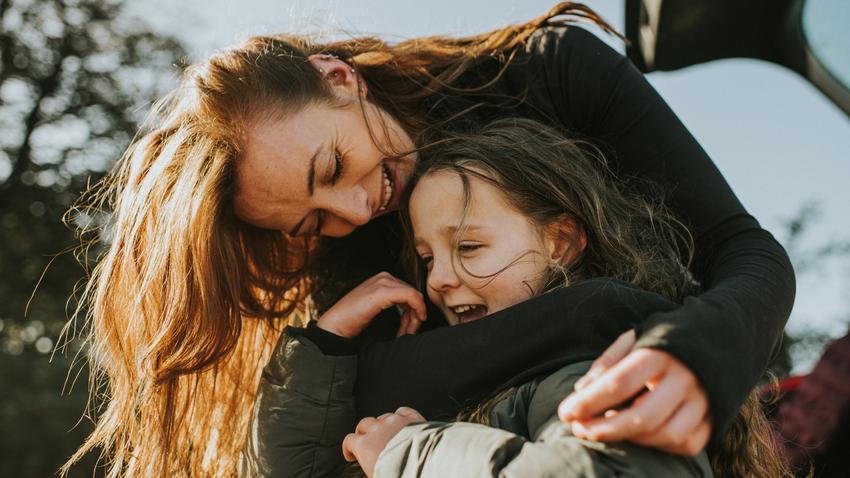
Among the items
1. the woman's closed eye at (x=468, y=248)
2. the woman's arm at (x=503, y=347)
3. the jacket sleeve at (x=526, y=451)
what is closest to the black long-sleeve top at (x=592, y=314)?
the woman's arm at (x=503, y=347)

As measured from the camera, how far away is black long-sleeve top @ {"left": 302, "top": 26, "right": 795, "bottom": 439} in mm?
1304

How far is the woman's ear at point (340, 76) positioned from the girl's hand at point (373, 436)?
3.33 ft

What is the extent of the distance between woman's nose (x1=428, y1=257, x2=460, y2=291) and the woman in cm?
19

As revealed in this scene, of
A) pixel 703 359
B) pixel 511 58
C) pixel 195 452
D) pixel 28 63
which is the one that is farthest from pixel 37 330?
pixel 703 359

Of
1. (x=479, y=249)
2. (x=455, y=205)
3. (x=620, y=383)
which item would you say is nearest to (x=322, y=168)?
(x=455, y=205)

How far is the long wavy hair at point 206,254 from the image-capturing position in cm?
219

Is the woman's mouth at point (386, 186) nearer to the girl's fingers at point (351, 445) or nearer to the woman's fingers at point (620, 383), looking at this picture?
the girl's fingers at point (351, 445)

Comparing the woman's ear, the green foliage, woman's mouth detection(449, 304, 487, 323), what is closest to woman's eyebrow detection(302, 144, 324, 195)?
the woman's ear

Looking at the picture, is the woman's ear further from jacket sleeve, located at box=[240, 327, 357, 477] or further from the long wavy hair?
jacket sleeve, located at box=[240, 327, 357, 477]

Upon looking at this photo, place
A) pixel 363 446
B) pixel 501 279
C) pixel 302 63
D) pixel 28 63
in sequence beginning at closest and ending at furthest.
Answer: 1. pixel 363 446
2. pixel 501 279
3. pixel 302 63
4. pixel 28 63

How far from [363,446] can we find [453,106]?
1262 mm

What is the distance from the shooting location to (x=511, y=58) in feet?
8.06

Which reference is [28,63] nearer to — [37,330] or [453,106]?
[37,330]

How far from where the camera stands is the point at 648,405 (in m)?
1.16
